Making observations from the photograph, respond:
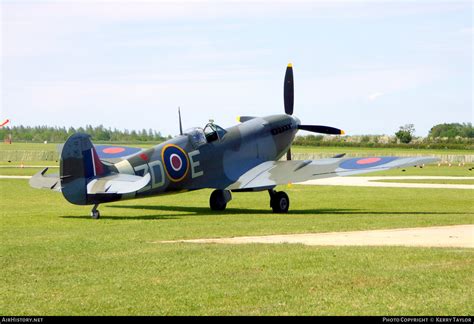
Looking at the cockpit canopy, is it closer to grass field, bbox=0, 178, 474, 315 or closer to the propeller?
grass field, bbox=0, 178, 474, 315

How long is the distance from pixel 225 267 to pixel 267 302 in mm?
2733

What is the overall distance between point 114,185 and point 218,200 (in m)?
6.04

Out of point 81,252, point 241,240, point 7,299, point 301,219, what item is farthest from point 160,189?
point 7,299

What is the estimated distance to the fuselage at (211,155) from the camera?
25500 mm

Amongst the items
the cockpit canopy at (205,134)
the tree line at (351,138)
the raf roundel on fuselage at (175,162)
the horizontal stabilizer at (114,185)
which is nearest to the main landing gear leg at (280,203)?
the cockpit canopy at (205,134)

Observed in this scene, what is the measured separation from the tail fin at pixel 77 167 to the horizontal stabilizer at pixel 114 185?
0.20 metres

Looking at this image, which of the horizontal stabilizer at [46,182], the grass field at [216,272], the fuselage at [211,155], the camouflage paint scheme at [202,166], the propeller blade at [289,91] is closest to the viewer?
the grass field at [216,272]

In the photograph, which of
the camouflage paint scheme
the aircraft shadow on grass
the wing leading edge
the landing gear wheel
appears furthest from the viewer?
the landing gear wheel

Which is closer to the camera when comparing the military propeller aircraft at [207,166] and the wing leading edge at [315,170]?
the military propeller aircraft at [207,166]

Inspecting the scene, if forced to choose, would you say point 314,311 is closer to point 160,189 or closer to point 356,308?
point 356,308

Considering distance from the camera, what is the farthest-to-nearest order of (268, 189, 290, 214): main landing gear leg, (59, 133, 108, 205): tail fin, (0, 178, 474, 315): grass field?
(268, 189, 290, 214): main landing gear leg, (59, 133, 108, 205): tail fin, (0, 178, 474, 315): grass field

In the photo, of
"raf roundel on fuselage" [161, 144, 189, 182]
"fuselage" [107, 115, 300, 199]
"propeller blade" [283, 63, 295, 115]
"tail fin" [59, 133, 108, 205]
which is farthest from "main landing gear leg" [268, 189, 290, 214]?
"tail fin" [59, 133, 108, 205]

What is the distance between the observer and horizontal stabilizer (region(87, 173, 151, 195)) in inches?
936

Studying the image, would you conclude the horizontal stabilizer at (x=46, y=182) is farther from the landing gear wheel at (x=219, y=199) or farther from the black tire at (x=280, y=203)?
the black tire at (x=280, y=203)
